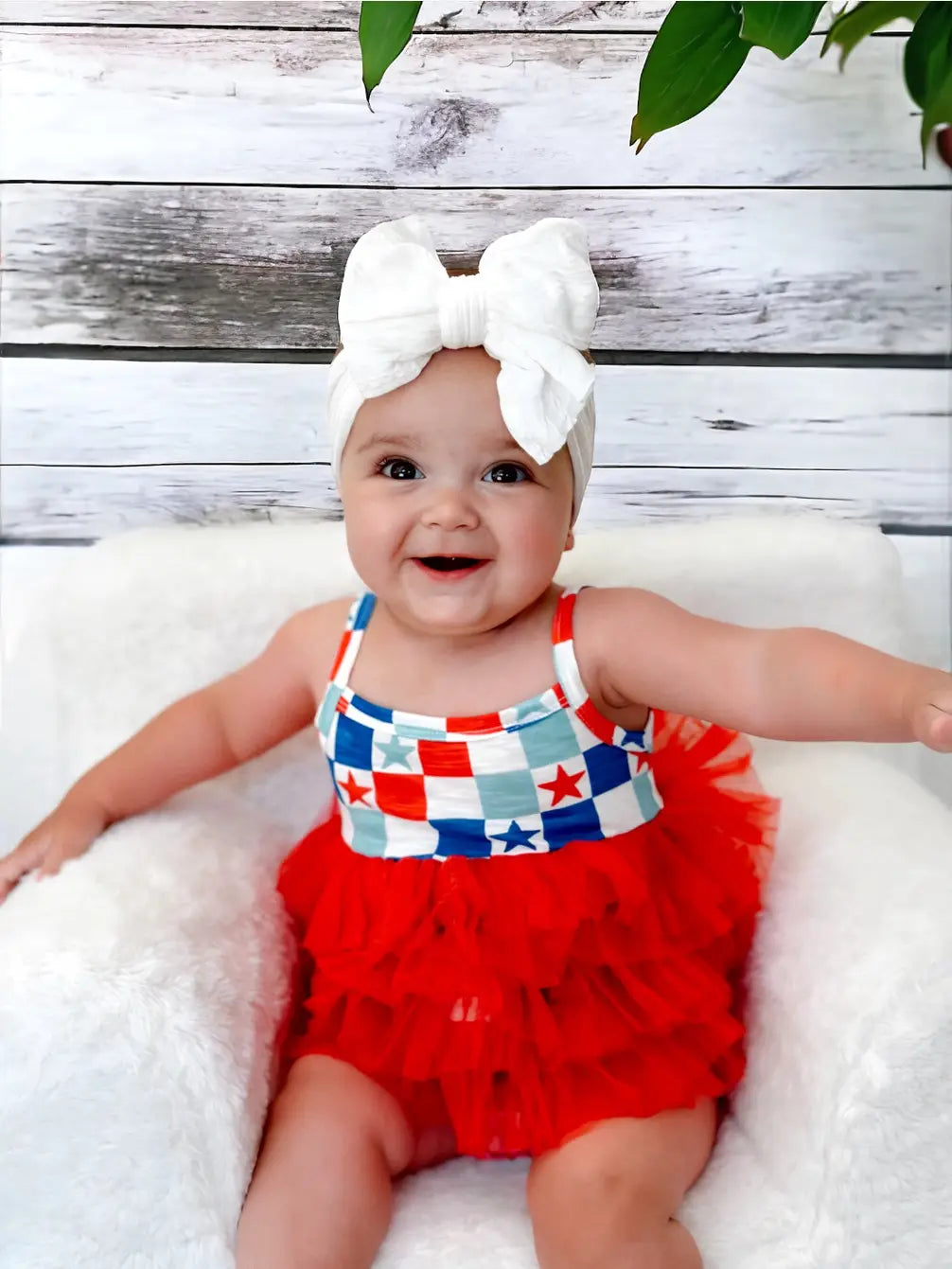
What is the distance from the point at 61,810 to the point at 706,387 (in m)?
0.78

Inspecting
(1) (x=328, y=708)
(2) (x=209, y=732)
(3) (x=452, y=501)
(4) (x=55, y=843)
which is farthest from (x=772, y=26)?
(4) (x=55, y=843)

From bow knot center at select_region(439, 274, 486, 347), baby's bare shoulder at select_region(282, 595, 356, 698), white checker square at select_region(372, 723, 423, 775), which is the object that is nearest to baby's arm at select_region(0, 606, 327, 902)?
baby's bare shoulder at select_region(282, 595, 356, 698)

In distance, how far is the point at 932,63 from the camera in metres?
0.85

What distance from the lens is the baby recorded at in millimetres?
879

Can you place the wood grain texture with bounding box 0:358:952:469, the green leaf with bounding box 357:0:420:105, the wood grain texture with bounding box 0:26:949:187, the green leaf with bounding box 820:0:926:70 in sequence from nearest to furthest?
the green leaf with bounding box 820:0:926:70 < the green leaf with bounding box 357:0:420:105 < the wood grain texture with bounding box 0:26:949:187 < the wood grain texture with bounding box 0:358:952:469

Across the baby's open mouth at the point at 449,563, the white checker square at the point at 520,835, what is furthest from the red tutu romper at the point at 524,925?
the baby's open mouth at the point at 449,563

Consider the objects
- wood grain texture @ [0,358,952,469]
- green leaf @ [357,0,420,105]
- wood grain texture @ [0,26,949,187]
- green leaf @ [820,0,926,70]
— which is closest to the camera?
green leaf @ [820,0,926,70]

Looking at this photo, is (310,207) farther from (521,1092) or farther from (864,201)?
(521,1092)

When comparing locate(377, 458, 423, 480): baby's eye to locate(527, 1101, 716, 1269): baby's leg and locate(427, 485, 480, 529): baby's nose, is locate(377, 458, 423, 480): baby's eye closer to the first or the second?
locate(427, 485, 480, 529): baby's nose

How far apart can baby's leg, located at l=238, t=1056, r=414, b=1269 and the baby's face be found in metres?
0.40

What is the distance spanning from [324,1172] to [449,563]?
0.49m

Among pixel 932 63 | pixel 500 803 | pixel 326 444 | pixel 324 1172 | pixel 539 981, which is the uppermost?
pixel 932 63

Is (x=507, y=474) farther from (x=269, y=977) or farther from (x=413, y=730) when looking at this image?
(x=269, y=977)

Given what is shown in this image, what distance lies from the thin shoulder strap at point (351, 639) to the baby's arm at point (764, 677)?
212 millimetres
